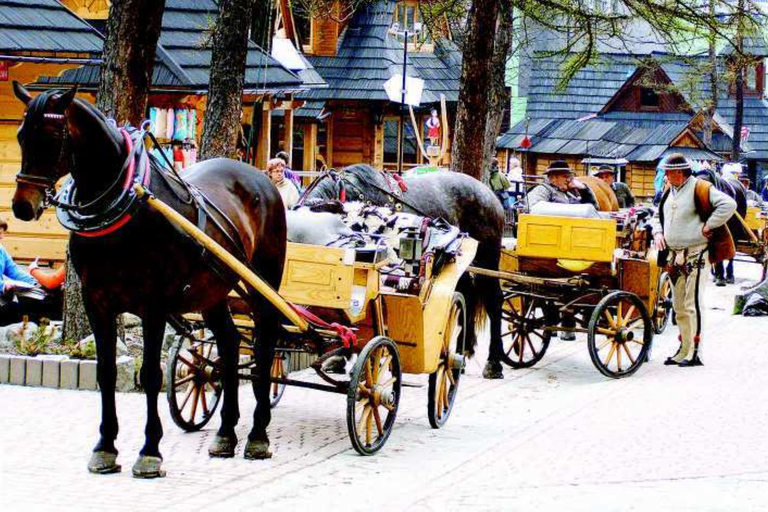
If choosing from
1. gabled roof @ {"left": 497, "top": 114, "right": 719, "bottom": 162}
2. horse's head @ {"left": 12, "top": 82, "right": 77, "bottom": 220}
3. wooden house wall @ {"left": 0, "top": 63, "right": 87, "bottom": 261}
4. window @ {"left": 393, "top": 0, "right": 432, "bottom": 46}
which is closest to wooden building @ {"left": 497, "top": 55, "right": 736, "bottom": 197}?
gabled roof @ {"left": 497, "top": 114, "right": 719, "bottom": 162}

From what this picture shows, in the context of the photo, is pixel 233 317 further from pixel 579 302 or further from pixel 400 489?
pixel 579 302

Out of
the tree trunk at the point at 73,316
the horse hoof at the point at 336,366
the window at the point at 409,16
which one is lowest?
the horse hoof at the point at 336,366

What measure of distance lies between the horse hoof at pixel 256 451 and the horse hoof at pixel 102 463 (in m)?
1.02

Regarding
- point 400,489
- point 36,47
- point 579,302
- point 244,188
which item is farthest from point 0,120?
point 400,489

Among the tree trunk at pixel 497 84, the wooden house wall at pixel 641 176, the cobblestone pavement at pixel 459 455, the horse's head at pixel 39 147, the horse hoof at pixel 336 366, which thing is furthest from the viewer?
the wooden house wall at pixel 641 176

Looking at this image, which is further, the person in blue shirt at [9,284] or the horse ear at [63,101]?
the person in blue shirt at [9,284]

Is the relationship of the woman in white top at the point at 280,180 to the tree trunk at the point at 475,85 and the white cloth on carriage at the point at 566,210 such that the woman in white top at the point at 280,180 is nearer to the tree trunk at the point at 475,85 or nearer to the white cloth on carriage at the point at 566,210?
the white cloth on carriage at the point at 566,210

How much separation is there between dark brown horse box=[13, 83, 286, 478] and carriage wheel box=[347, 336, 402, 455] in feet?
1.99

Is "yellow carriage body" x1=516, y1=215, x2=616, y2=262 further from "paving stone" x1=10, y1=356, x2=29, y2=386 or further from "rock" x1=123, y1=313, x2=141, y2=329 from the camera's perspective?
"paving stone" x1=10, y1=356, x2=29, y2=386

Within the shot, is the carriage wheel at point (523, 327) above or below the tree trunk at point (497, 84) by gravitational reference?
below

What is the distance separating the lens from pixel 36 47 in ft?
52.9

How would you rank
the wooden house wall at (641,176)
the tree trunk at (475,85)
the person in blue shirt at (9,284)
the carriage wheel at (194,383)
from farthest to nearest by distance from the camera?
the wooden house wall at (641,176) → the tree trunk at (475,85) → the person in blue shirt at (9,284) → the carriage wheel at (194,383)

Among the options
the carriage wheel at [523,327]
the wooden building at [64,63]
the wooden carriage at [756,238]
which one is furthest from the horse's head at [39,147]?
the wooden carriage at [756,238]

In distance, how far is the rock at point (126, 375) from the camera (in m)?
11.4
